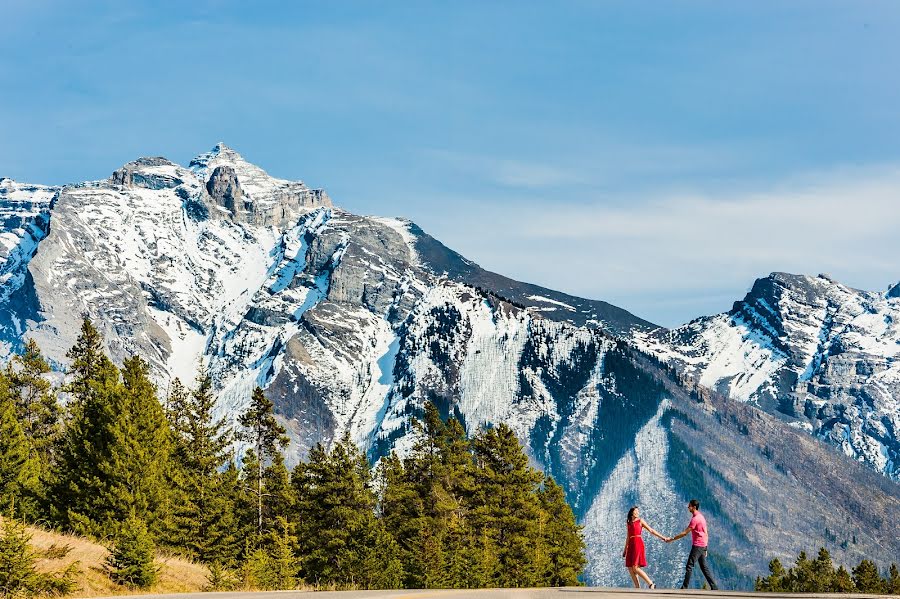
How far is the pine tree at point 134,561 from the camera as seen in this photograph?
1336 inches

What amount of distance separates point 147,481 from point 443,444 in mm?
41981

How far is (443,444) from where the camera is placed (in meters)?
96.9

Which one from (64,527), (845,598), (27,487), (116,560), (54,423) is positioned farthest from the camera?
(54,423)

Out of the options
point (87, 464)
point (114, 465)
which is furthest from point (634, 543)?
point (87, 464)

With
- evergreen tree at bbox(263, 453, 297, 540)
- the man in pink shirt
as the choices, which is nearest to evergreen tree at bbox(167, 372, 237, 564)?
evergreen tree at bbox(263, 453, 297, 540)

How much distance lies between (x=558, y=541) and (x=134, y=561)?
2769 inches

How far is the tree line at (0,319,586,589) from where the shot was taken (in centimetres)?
5816

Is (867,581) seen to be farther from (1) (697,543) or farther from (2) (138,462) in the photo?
(1) (697,543)

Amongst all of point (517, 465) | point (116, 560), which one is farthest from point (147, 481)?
point (517, 465)

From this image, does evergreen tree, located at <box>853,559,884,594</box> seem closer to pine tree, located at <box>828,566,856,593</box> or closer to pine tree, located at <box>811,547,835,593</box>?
pine tree, located at <box>828,566,856,593</box>

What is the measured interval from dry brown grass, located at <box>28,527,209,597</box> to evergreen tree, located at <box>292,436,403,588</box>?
37.3 metres

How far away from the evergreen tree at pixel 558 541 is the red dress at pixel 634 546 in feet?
189

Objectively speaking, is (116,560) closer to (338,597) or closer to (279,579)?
(338,597)

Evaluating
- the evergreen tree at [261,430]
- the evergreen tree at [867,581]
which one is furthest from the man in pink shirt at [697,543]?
the evergreen tree at [867,581]
